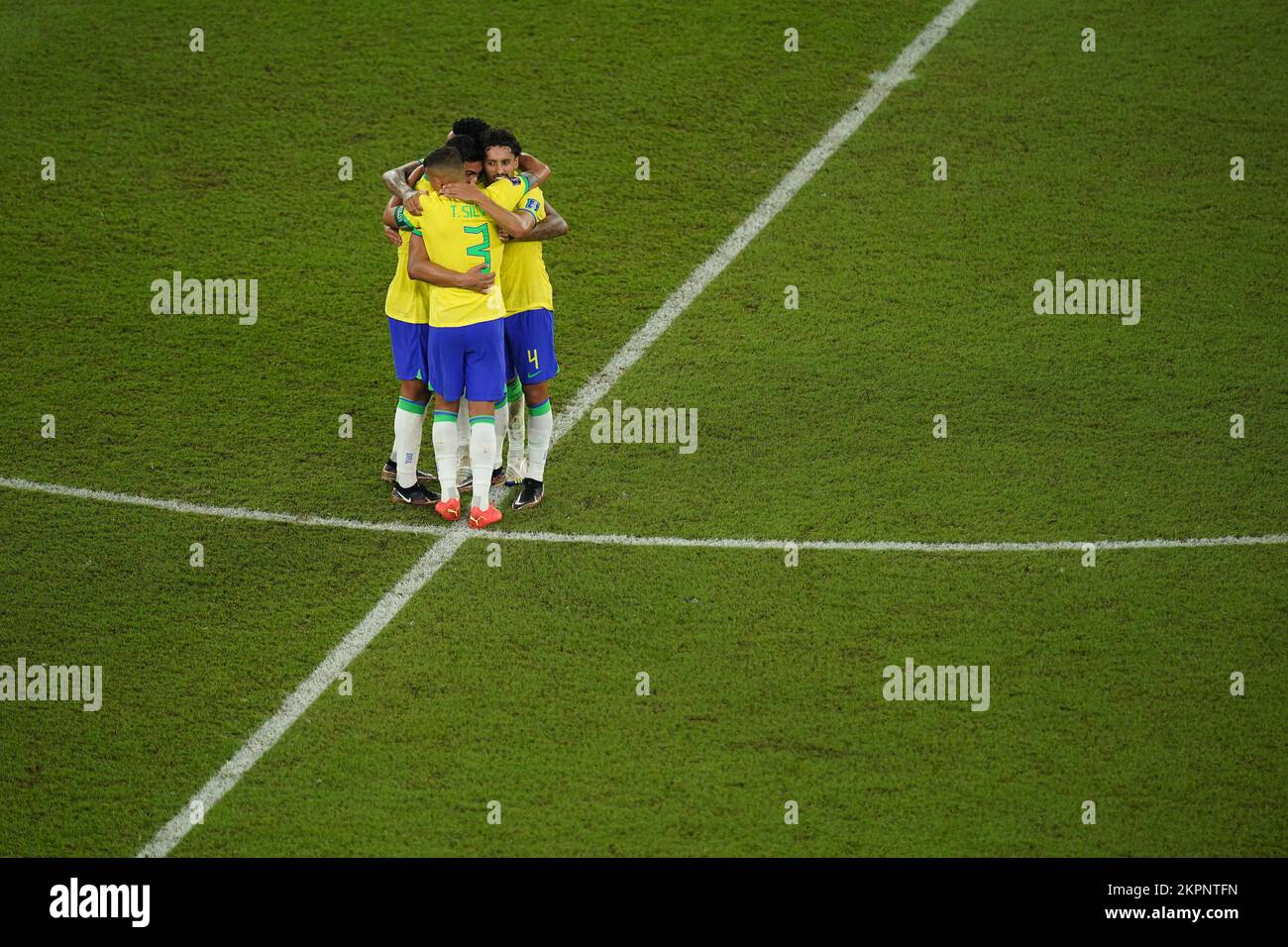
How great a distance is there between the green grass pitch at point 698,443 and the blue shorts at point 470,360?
815 millimetres

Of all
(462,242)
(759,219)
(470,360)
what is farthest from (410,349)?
(759,219)

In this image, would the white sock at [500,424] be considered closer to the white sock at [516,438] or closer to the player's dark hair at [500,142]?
the white sock at [516,438]

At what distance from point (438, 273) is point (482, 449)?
0.94m

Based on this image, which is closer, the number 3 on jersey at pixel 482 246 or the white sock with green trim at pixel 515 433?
the number 3 on jersey at pixel 482 246

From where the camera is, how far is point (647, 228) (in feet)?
36.6

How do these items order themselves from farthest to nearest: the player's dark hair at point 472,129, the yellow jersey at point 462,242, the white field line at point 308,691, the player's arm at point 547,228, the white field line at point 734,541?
the white field line at point 734,541
the player's arm at point 547,228
the player's dark hair at point 472,129
the yellow jersey at point 462,242
the white field line at point 308,691

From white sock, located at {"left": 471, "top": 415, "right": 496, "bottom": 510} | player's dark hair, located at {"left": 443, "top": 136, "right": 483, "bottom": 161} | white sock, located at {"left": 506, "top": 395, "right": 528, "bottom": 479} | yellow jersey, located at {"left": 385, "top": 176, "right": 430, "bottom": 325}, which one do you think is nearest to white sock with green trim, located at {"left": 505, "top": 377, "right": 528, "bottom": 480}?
white sock, located at {"left": 506, "top": 395, "right": 528, "bottom": 479}

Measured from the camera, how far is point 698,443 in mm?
9062

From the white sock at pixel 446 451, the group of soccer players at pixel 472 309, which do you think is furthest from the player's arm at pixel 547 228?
the white sock at pixel 446 451

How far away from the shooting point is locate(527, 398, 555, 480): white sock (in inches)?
329

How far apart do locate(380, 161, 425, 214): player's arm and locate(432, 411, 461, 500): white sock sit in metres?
1.11

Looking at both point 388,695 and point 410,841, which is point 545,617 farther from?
point 410,841

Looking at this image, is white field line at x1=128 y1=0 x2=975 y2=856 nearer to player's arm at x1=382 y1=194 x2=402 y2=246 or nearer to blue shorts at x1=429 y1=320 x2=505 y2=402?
blue shorts at x1=429 y1=320 x2=505 y2=402

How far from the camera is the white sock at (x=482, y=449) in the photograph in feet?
26.3
